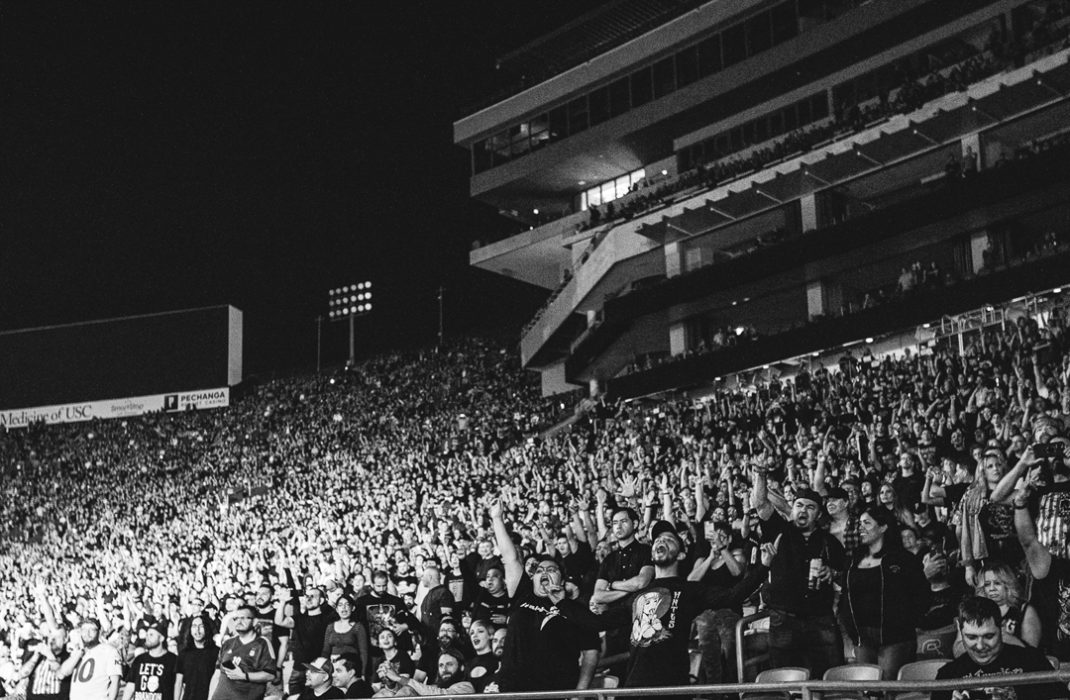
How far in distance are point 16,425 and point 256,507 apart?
2367 cm

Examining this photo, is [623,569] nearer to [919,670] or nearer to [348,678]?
[919,670]

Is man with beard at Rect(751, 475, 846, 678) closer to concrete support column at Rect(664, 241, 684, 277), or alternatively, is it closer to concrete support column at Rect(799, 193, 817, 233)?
concrete support column at Rect(799, 193, 817, 233)

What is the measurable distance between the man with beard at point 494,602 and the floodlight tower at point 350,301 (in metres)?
42.7

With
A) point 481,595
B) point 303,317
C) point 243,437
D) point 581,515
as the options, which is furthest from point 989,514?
point 303,317

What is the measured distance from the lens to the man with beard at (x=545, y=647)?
7.20 meters

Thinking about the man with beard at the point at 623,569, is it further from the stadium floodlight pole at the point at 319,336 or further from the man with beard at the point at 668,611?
the stadium floodlight pole at the point at 319,336

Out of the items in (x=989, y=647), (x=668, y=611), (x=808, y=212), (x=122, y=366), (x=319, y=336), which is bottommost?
(x=989, y=647)

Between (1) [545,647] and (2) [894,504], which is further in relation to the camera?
(2) [894,504]

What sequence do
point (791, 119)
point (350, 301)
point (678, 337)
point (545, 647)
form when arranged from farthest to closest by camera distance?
1. point (350, 301)
2. point (678, 337)
3. point (791, 119)
4. point (545, 647)

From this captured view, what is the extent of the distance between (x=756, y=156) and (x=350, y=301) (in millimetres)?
26258

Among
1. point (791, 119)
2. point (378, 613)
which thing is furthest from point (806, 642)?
point (791, 119)

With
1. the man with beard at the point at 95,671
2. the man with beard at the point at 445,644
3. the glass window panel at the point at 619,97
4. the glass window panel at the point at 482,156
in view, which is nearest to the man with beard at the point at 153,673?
the man with beard at the point at 95,671

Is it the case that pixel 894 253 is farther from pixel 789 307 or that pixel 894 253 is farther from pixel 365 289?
pixel 365 289

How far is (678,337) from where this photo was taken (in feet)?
108
